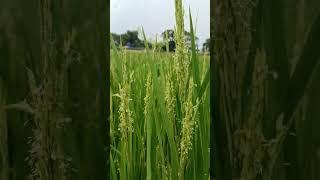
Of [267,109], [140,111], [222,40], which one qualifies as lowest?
[140,111]

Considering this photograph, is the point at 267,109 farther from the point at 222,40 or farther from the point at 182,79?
the point at 182,79

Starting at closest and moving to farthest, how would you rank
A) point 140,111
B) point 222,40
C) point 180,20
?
point 222,40, point 180,20, point 140,111

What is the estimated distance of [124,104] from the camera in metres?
1.16

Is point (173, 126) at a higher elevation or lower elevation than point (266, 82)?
lower

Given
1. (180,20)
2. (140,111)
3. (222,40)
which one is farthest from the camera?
(140,111)

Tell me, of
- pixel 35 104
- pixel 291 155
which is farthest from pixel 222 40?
pixel 35 104

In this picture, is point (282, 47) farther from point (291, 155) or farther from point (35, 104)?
point (35, 104)

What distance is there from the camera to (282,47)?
718mm

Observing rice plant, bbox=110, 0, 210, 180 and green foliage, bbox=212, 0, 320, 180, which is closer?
green foliage, bbox=212, 0, 320, 180

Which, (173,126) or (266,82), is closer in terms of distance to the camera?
(266,82)

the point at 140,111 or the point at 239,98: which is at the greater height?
the point at 239,98

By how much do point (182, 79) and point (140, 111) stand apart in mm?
484

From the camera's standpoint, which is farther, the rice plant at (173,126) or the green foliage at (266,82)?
the rice plant at (173,126)

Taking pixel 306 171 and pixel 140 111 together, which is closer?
pixel 306 171
